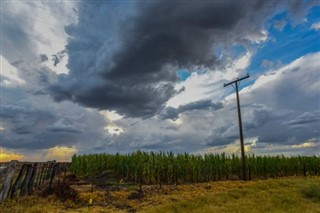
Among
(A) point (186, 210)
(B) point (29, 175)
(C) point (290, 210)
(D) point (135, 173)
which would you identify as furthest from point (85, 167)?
(C) point (290, 210)

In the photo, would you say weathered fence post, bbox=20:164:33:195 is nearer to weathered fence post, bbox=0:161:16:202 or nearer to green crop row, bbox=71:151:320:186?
weathered fence post, bbox=0:161:16:202

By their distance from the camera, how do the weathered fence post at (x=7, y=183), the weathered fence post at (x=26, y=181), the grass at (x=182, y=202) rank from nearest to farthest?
the grass at (x=182, y=202)
the weathered fence post at (x=7, y=183)
the weathered fence post at (x=26, y=181)

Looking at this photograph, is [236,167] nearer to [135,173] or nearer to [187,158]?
[187,158]

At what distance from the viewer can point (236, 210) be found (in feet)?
52.3

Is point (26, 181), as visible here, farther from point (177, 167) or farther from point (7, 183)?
point (177, 167)

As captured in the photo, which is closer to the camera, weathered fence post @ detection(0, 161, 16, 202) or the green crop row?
weathered fence post @ detection(0, 161, 16, 202)

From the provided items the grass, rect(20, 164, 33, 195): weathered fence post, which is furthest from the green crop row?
rect(20, 164, 33, 195): weathered fence post

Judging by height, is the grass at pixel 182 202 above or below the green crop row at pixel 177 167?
below

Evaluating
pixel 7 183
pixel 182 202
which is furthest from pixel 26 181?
pixel 182 202

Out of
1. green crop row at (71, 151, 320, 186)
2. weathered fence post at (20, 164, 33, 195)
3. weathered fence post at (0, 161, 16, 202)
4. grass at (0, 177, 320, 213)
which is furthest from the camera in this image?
green crop row at (71, 151, 320, 186)

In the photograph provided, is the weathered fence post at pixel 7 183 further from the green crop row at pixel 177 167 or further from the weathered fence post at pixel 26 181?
the green crop row at pixel 177 167

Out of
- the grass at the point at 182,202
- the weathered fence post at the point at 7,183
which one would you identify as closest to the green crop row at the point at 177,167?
the grass at the point at 182,202

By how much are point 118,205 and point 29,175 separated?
6083mm

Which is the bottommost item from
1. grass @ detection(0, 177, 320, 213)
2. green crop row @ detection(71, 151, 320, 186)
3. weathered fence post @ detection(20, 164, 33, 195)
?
grass @ detection(0, 177, 320, 213)
